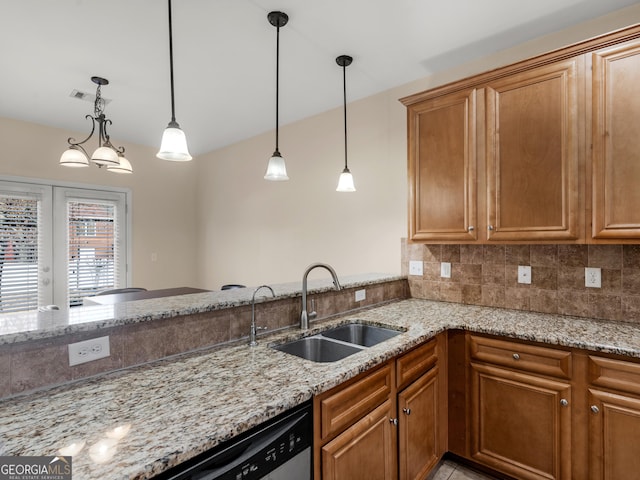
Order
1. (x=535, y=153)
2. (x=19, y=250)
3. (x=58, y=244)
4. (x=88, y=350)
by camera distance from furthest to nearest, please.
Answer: (x=58, y=244), (x=19, y=250), (x=535, y=153), (x=88, y=350)

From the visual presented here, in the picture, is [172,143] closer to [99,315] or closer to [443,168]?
[99,315]

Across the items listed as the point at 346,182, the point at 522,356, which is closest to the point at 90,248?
the point at 346,182

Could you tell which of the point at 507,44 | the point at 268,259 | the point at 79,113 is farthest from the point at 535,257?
the point at 79,113

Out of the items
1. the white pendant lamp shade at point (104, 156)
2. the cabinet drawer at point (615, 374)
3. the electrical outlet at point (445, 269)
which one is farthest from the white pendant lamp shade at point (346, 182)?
the white pendant lamp shade at point (104, 156)

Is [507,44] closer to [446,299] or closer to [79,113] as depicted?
[446,299]

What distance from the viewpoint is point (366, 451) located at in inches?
53.8

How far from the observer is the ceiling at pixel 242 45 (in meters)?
1.91

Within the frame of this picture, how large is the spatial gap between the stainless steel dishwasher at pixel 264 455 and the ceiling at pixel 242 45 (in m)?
2.04

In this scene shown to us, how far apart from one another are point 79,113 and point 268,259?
8.05 feet

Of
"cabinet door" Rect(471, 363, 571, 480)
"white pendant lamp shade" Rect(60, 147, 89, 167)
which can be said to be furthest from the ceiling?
"cabinet door" Rect(471, 363, 571, 480)

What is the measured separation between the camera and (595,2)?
186 centimetres

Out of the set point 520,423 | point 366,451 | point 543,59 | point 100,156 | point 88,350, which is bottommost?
point 520,423

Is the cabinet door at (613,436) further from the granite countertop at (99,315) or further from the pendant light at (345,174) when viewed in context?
the pendant light at (345,174)

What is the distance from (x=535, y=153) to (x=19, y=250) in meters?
4.83
